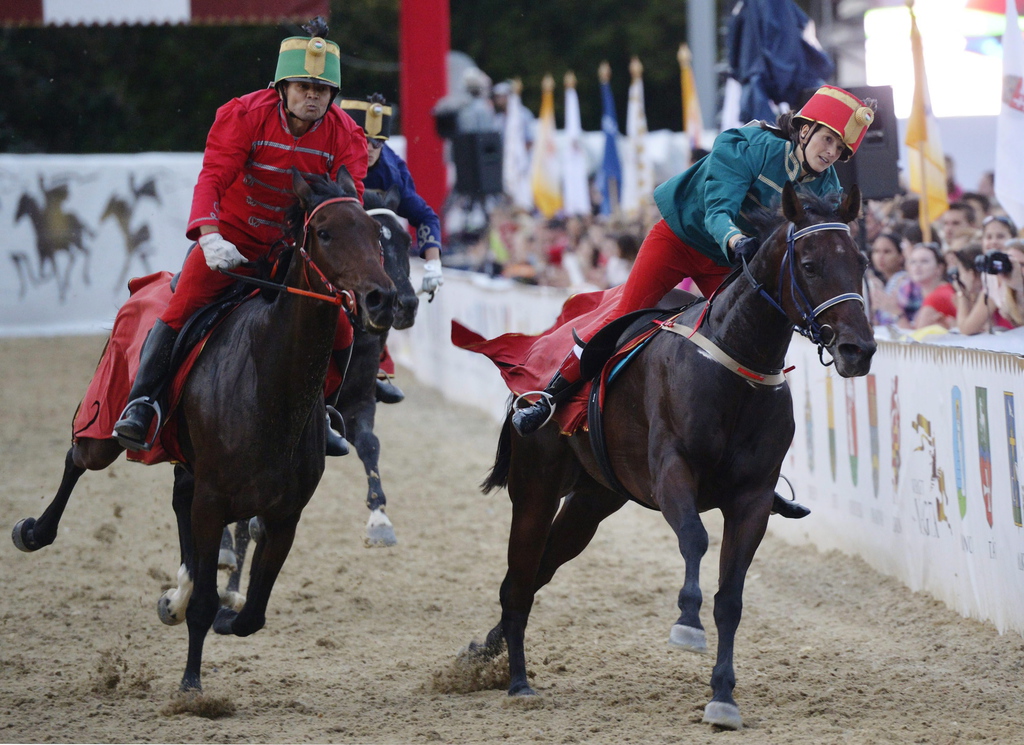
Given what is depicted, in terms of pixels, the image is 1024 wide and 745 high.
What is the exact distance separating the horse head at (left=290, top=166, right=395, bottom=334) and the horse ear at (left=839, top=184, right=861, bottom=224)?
178cm

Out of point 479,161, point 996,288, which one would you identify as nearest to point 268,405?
point 996,288

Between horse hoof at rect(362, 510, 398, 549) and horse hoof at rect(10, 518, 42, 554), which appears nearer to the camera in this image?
horse hoof at rect(10, 518, 42, 554)

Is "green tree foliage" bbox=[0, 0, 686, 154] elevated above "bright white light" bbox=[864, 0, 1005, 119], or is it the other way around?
"green tree foliage" bbox=[0, 0, 686, 154]

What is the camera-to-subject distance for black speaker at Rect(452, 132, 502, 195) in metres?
16.8

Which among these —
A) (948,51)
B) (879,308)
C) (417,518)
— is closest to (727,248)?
(879,308)

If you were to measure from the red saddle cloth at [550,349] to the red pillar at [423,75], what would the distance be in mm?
14677

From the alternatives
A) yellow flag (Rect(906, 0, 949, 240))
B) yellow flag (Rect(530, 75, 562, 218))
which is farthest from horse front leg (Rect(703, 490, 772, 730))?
yellow flag (Rect(530, 75, 562, 218))

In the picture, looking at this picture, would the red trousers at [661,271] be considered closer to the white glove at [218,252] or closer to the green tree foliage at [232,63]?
the white glove at [218,252]

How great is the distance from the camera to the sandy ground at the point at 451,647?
5.55 meters

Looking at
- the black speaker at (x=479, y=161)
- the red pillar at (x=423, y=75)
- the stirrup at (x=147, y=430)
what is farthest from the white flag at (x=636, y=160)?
the stirrup at (x=147, y=430)

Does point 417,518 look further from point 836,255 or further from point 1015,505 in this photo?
point 836,255

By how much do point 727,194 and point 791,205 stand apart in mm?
416

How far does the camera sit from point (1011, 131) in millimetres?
8891

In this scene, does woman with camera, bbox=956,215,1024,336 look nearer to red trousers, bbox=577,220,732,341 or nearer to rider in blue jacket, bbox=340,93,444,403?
red trousers, bbox=577,220,732,341
